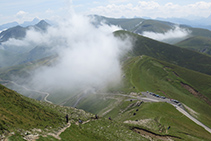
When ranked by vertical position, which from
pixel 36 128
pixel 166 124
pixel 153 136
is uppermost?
pixel 36 128

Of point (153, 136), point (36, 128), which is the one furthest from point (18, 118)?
point (153, 136)

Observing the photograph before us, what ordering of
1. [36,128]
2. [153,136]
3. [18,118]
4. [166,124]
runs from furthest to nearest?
[166,124] < [153,136] < [36,128] < [18,118]

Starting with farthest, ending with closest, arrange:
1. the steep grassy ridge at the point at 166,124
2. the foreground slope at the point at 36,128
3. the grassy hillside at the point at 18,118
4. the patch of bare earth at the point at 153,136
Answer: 1. the steep grassy ridge at the point at 166,124
2. the patch of bare earth at the point at 153,136
3. the grassy hillside at the point at 18,118
4. the foreground slope at the point at 36,128

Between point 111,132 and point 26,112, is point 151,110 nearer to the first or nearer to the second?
point 111,132

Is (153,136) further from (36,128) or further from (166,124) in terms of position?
(36,128)

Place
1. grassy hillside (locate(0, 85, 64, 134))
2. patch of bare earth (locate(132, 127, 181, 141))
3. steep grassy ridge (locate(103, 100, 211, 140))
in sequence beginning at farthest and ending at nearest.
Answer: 1. steep grassy ridge (locate(103, 100, 211, 140))
2. patch of bare earth (locate(132, 127, 181, 141))
3. grassy hillside (locate(0, 85, 64, 134))

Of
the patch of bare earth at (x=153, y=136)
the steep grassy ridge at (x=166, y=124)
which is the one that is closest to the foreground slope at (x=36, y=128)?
the patch of bare earth at (x=153, y=136)

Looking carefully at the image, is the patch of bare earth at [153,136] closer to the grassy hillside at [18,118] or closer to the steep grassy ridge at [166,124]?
the steep grassy ridge at [166,124]

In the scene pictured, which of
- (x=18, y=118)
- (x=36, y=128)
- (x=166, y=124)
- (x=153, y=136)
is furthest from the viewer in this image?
(x=166, y=124)

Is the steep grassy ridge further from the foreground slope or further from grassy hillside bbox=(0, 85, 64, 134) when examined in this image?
grassy hillside bbox=(0, 85, 64, 134)

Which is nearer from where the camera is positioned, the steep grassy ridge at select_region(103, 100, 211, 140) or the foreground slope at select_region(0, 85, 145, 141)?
the foreground slope at select_region(0, 85, 145, 141)

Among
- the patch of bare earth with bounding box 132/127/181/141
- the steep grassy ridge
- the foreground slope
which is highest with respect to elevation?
the foreground slope

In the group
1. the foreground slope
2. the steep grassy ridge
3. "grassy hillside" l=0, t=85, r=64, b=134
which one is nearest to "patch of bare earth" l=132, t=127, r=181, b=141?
the steep grassy ridge
